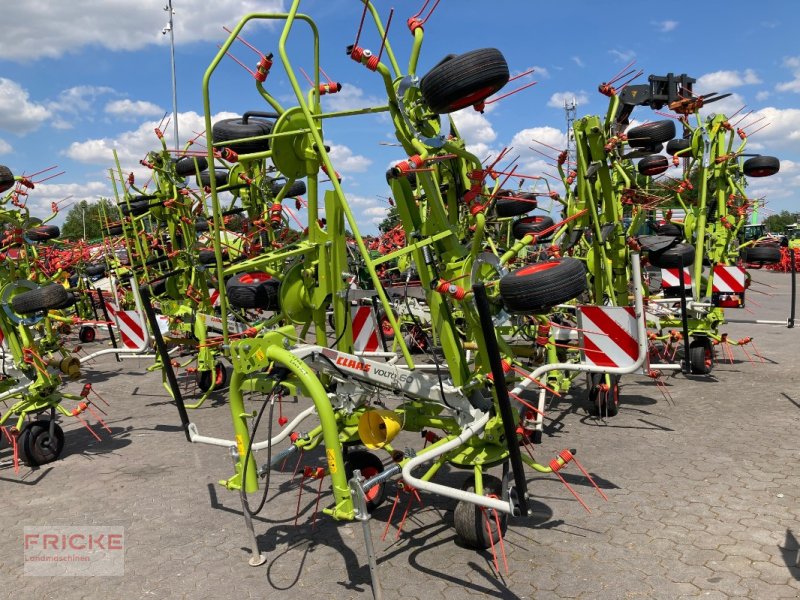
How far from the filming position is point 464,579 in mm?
3957

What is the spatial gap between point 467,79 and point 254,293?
261 centimetres

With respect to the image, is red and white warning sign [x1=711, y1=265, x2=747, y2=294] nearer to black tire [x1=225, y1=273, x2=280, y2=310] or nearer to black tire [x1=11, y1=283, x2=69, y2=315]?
black tire [x1=225, y1=273, x2=280, y2=310]

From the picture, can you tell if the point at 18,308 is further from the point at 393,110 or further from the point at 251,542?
the point at 393,110

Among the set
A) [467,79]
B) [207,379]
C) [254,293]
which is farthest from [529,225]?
[467,79]

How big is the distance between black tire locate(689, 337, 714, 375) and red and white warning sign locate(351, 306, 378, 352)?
5409 millimetres

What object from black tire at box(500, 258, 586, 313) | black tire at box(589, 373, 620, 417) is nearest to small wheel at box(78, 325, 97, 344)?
black tire at box(589, 373, 620, 417)

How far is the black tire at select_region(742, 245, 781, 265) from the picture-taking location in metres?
11.1

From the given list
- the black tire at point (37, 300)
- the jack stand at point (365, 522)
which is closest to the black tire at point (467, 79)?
the jack stand at point (365, 522)

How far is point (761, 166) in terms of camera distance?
998 centimetres

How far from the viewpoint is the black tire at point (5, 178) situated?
22.1ft

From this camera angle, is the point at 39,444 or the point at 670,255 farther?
the point at 670,255

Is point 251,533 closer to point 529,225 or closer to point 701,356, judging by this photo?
point 529,225

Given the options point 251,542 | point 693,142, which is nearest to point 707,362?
point 693,142

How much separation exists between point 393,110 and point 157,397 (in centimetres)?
730
